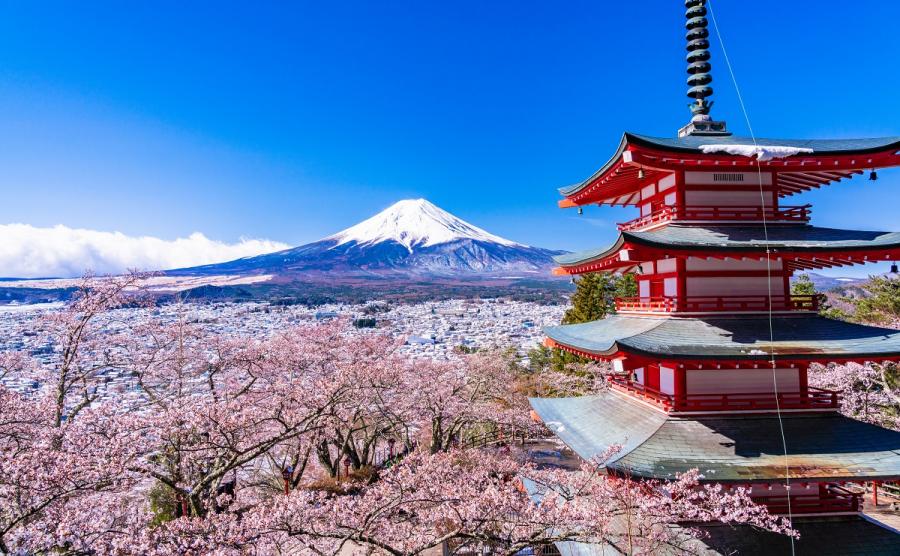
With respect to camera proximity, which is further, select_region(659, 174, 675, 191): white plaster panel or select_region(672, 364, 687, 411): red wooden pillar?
select_region(659, 174, 675, 191): white plaster panel

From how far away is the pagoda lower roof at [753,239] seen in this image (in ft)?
22.2

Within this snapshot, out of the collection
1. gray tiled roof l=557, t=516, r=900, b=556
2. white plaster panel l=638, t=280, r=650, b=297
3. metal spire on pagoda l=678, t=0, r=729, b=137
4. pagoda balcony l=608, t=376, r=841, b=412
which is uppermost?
metal spire on pagoda l=678, t=0, r=729, b=137

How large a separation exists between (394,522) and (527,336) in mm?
60195

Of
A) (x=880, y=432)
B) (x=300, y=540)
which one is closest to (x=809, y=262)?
(x=880, y=432)

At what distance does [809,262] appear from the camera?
8.03m

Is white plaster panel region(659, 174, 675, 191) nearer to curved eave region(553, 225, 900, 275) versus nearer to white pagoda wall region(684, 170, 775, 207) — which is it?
white pagoda wall region(684, 170, 775, 207)

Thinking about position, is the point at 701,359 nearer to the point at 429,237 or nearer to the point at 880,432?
the point at 880,432

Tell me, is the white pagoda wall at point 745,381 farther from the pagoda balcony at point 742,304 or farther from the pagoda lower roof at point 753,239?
the pagoda lower roof at point 753,239

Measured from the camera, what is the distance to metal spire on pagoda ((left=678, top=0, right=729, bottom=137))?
8922 mm

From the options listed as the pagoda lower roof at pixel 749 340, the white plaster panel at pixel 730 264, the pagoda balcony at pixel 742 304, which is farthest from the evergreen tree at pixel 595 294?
the pagoda lower roof at pixel 749 340

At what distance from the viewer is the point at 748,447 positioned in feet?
21.7

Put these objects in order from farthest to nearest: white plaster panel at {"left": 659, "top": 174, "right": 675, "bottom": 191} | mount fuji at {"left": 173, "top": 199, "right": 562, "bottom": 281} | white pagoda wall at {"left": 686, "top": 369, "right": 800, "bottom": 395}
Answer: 1. mount fuji at {"left": 173, "top": 199, "right": 562, "bottom": 281}
2. white plaster panel at {"left": 659, "top": 174, "right": 675, "bottom": 191}
3. white pagoda wall at {"left": 686, "top": 369, "right": 800, "bottom": 395}

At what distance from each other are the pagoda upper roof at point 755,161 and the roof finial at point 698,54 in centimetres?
109

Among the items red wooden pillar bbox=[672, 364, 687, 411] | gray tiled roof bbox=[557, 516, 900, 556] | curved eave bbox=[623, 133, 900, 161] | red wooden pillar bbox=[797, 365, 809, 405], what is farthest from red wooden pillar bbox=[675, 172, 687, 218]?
gray tiled roof bbox=[557, 516, 900, 556]
